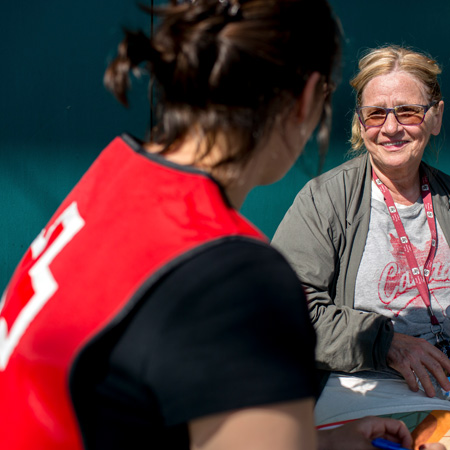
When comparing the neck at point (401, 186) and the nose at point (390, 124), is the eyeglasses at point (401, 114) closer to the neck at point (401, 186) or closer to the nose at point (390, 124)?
the nose at point (390, 124)

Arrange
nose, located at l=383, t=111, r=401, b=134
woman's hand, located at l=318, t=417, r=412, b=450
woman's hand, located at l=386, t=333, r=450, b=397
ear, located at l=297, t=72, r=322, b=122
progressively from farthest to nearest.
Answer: nose, located at l=383, t=111, r=401, b=134, woman's hand, located at l=386, t=333, r=450, b=397, woman's hand, located at l=318, t=417, r=412, b=450, ear, located at l=297, t=72, r=322, b=122

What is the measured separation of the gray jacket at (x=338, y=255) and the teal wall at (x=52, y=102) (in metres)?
0.29

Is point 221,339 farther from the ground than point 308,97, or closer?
closer

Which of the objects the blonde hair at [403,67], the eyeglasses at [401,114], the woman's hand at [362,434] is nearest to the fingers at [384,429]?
the woman's hand at [362,434]

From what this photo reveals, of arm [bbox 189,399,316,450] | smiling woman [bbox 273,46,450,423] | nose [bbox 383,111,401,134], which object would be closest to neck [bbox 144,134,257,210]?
arm [bbox 189,399,316,450]

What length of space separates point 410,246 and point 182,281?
148 centimetres

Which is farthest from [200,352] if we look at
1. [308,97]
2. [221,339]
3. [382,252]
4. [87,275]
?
[382,252]

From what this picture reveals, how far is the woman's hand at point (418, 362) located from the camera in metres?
1.76

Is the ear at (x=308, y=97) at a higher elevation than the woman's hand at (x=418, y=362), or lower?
higher

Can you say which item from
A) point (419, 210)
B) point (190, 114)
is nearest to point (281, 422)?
point (190, 114)

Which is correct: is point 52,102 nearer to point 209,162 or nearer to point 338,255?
point 338,255

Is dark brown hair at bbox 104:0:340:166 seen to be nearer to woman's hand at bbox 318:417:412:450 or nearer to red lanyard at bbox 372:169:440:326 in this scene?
woman's hand at bbox 318:417:412:450

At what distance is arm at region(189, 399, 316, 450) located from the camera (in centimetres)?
66

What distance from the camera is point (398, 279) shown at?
1.95m
